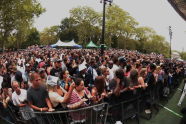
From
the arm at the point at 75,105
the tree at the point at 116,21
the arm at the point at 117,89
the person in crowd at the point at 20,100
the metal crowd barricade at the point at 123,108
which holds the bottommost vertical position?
the metal crowd barricade at the point at 123,108

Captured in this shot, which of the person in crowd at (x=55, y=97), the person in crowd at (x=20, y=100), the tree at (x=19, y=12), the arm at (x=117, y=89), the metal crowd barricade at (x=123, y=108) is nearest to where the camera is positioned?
the person in crowd at (x=55, y=97)

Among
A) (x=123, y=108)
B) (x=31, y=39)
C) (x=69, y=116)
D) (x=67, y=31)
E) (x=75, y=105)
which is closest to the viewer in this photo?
(x=69, y=116)

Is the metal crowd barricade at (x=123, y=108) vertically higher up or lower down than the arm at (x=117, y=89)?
lower down

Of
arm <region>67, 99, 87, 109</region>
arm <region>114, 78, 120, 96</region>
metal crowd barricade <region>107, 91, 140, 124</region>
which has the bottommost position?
metal crowd barricade <region>107, 91, 140, 124</region>

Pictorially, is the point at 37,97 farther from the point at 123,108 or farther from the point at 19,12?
the point at 19,12

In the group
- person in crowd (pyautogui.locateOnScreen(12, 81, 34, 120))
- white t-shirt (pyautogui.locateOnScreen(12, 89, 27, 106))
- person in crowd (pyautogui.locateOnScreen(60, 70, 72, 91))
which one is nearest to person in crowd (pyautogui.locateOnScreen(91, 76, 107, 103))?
person in crowd (pyautogui.locateOnScreen(60, 70, 72, 91))

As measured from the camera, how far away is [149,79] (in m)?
7.93

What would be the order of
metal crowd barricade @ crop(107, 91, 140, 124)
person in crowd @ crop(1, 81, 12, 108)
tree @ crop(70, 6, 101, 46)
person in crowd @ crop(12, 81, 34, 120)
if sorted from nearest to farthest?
person in crowd @ crop(12, 81, 34, 120)
metal crowd barricade @ crop(107, 91, 140, 124)
person in crowd @ crop(1, 81, 12, 108)
tree @ crop(70, 6, 101, 46)

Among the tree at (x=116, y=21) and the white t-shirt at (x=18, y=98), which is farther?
the tree at (x=116, y=21)

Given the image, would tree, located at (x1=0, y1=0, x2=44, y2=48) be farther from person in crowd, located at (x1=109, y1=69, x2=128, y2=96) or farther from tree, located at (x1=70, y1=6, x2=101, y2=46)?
tree, located at (x1=70, y1=6, x2=101, y2=46)

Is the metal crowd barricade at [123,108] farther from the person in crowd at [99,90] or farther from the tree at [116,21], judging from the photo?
the tree at [116,21]

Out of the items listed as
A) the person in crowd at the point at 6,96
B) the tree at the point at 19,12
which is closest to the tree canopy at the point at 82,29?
the tree at the point at 19,12

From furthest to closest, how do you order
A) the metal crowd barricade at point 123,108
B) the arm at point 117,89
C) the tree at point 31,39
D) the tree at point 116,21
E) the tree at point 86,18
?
the tree at point 31,39
the tree at point 86,18
the tree at point 116,21
the arm at point 117,89
the metal crowd barricade at point 123,108

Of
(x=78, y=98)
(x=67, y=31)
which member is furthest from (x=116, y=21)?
(x=78, y=98)
